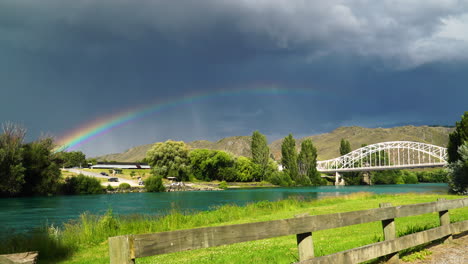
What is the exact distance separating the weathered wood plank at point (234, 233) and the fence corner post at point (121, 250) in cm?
5

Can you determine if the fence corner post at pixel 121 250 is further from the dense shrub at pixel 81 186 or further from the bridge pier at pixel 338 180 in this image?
the bridge pier at pixel 338 180

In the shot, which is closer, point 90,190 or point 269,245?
point 269,245

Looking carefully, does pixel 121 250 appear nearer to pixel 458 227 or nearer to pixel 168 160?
pixel 458 227

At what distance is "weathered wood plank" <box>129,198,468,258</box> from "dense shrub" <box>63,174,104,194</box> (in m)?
72.7

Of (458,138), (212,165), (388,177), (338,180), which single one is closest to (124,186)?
(212,165)

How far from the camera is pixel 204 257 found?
901 centimetres

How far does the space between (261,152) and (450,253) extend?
4112 inches

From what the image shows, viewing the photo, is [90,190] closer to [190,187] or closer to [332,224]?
[190,187]

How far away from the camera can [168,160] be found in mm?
93250

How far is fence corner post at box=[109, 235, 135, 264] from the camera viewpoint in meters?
3.39

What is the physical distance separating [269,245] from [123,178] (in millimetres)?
90773

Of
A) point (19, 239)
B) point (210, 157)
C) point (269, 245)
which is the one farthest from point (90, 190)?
point (269, 245)

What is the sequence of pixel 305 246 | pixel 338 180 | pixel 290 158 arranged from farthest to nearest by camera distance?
pixel 338 180, pixel 290 158, pixel 305 246

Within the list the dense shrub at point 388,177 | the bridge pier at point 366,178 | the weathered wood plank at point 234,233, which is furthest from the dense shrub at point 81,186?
the dense shrub at point 388,177
